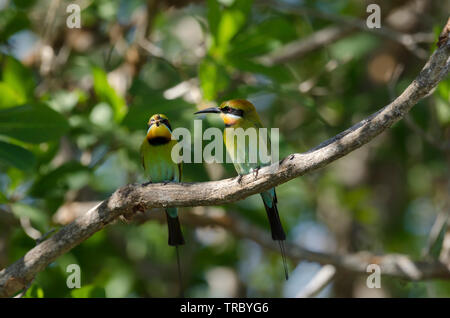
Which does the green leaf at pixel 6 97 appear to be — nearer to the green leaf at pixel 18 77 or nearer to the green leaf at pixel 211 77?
the green leaf at pixel 18 77

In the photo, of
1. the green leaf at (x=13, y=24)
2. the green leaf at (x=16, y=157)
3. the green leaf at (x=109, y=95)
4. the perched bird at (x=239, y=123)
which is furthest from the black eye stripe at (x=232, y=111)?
the green leaf at (x=13, y=24)

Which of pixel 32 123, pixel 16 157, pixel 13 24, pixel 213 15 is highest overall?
pixel 13 24

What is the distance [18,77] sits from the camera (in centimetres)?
361

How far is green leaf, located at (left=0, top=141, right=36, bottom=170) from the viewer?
2.88 m

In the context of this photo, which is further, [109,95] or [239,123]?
[109,95]

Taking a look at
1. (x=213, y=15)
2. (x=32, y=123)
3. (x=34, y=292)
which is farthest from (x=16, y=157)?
(x=213, y=15)

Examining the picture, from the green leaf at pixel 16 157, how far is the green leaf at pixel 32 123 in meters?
0.07

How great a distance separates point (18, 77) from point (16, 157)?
90 cm

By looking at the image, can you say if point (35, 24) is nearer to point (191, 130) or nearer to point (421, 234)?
point (191, 130)

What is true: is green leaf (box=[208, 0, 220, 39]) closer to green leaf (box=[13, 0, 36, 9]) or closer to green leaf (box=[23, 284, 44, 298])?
green leaf (box=[13, 0, 36, 9])

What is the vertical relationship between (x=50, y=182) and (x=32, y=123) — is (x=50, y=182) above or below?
below

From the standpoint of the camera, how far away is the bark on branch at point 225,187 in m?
2.13

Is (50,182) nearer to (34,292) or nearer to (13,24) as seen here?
(34,292)
